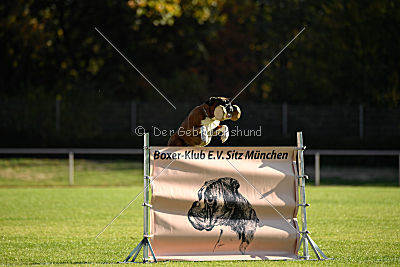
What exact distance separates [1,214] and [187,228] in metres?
6.76

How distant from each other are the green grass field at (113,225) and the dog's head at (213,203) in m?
0.50

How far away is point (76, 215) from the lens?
13.3 m

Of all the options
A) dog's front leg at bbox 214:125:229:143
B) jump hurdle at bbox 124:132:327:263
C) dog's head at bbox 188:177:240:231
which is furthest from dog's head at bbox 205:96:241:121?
dog's head at bbox 188:177:240:231

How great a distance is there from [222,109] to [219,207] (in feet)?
3.99

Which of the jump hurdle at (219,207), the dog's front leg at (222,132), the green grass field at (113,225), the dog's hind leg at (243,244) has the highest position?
the dog's front leg at (222,132)

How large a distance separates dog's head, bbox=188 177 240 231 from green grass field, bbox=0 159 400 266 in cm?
50

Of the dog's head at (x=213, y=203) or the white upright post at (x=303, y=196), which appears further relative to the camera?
the white upright post at (x=303, y=196)

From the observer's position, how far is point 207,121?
8.51 metres

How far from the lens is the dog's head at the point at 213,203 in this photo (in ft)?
25.9

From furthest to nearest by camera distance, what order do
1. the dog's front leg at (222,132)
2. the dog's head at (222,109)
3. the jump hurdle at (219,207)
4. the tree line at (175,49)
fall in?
the tree line at (175,49)
the dog's front leg at (222,132)
the dog's head at (222,109)
the jump hurdle at (219,207)

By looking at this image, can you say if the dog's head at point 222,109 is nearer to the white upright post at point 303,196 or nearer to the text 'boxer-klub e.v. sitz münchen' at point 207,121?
the text 'boxer-klub e.v. sitz münchen' at point 207,121

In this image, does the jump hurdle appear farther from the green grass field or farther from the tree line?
the tree line

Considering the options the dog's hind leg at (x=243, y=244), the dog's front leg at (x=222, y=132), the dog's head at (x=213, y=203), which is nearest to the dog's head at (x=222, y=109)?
the dog's front leg at (x=222, y=132)

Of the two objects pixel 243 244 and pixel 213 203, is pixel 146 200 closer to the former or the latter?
pixel 213 203
